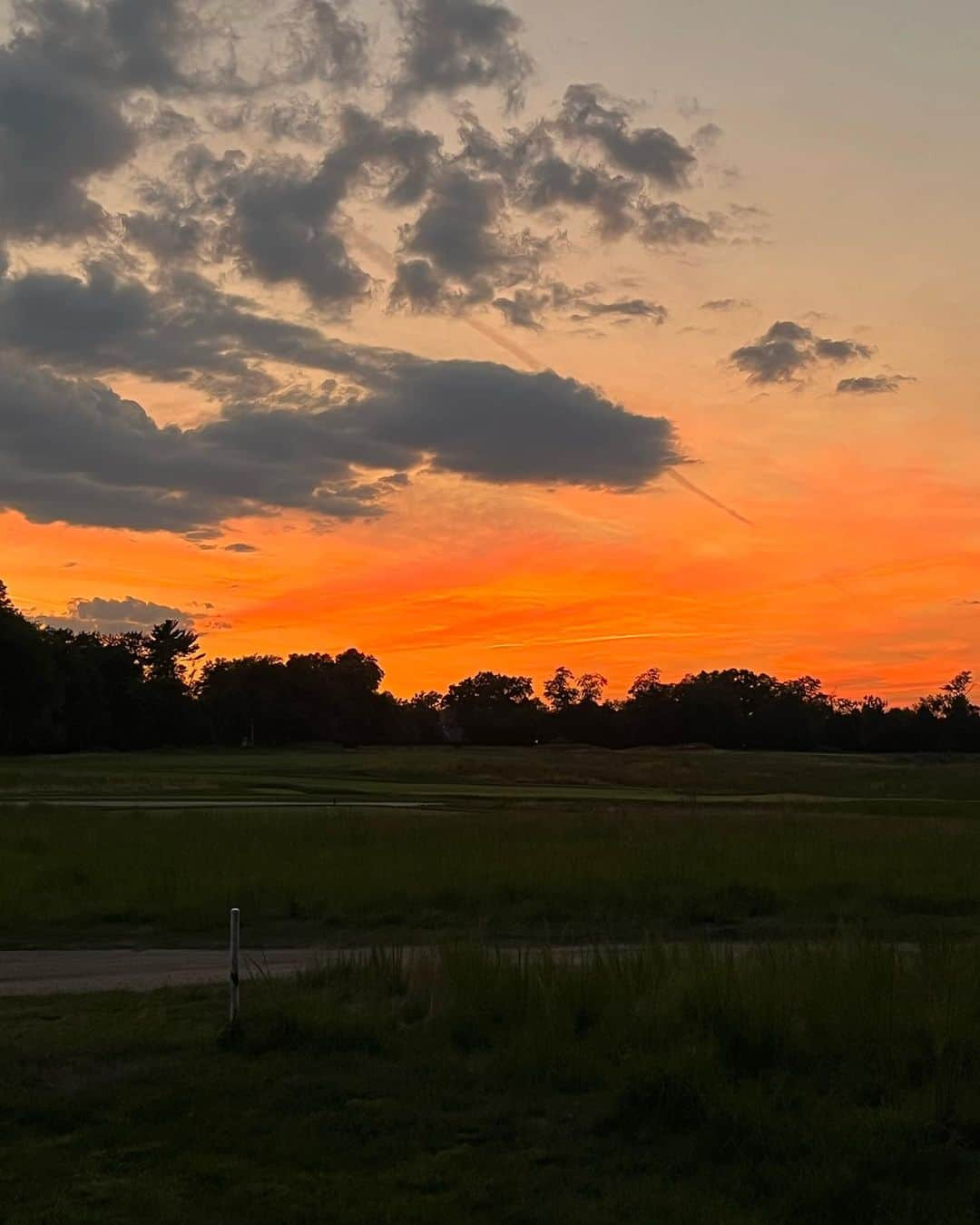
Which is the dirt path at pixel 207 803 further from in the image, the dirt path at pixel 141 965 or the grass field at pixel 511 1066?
the dirt path at pixel 141 965

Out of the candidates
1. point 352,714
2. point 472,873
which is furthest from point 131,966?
point 352,714

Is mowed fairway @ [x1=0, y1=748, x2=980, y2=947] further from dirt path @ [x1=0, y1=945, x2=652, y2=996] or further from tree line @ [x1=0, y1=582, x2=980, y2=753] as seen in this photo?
tree line @ [x1=0, y1=582, x2=980, y2=753]

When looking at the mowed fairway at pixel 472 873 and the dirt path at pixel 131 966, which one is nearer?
the dirt path at pixel 131 966

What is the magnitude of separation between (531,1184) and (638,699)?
600ft

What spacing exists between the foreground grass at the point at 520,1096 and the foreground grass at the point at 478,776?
46975mm

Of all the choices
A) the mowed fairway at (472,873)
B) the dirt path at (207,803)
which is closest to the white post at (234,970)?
the mowed fairway at (472,873)

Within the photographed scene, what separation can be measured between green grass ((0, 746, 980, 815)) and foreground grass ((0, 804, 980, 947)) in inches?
1146

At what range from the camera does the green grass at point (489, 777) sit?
65.9 metres

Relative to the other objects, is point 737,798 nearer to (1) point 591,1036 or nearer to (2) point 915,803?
(2) point 915,803

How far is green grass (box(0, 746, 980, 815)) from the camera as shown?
65938mm

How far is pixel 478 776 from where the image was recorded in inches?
3575

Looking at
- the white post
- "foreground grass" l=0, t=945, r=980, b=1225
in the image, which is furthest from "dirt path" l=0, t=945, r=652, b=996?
the white post

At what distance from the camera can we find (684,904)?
20.9m

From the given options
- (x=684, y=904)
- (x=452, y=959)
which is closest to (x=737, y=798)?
(x=684, y=904)
